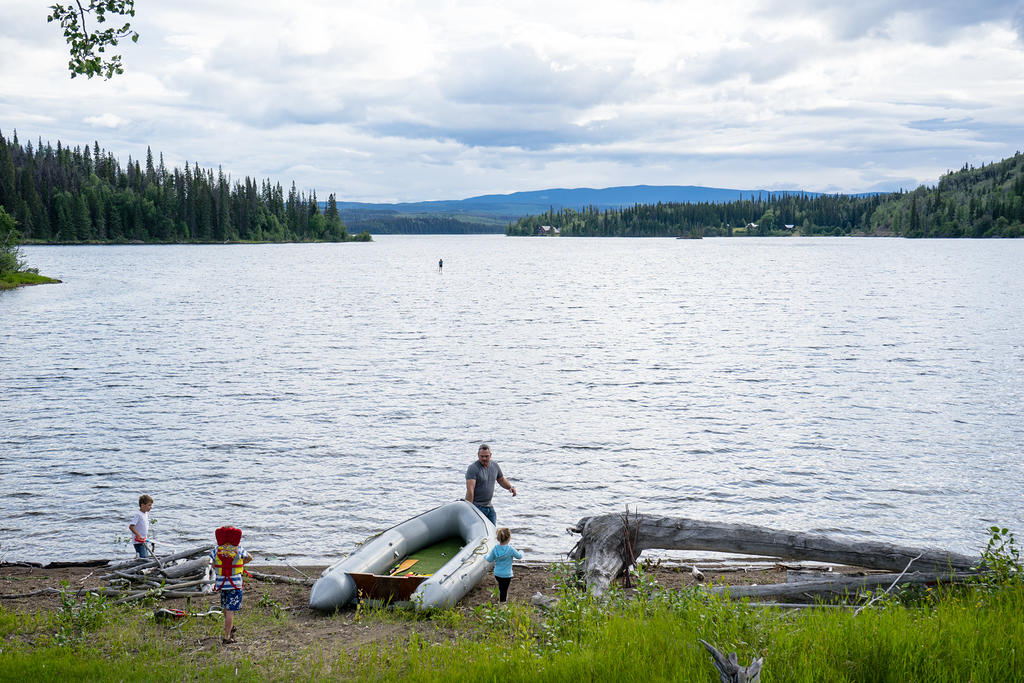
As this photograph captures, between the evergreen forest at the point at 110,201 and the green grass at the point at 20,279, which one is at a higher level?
the evergreen forest at the point at 110,201

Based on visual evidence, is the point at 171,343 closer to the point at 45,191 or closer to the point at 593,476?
the point at 593,476

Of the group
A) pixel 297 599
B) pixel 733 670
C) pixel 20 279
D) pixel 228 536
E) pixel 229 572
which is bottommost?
pixel 297 599

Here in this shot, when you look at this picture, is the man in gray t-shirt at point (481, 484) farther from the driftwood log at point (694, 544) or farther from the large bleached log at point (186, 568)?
the large bleached log at point (186, 568)

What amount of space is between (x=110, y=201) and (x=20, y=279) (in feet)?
368

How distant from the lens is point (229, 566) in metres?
9.71

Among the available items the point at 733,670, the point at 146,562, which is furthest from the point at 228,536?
the point at 733,670

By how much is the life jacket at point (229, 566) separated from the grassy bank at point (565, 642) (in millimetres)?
716

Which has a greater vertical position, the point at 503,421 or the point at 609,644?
the point at 609,644

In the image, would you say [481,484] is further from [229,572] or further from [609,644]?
[609,644]

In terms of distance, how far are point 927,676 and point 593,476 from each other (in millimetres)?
12998

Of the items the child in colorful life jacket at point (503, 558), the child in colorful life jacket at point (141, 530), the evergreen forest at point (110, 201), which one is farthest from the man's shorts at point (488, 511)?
the evergreen forest at point (110, 201)

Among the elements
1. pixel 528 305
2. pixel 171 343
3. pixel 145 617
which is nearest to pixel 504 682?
pixel 145 617

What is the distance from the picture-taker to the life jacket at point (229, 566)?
31.7ft

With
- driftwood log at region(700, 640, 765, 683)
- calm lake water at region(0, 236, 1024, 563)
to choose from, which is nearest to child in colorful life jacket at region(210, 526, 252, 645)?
calm lake water at region(0, 236, 1024, 563)
